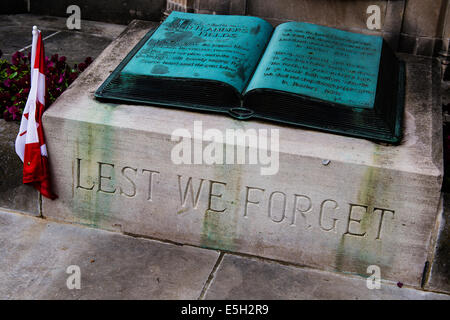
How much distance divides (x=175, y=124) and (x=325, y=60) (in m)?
1.09

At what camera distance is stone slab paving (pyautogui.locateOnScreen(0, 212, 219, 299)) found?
11.6 feet

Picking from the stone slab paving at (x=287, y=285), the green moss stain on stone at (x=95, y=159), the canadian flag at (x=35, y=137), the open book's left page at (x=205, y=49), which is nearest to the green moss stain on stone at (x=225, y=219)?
the stone slab paving at (x=287, y=285)

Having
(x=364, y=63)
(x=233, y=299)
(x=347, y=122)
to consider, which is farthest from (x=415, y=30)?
(x=233, y=299)

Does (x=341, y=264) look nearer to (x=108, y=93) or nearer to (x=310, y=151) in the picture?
(x=310, y=151)

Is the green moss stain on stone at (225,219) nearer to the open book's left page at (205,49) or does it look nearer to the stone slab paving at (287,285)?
the stone slab paving at (287,285)

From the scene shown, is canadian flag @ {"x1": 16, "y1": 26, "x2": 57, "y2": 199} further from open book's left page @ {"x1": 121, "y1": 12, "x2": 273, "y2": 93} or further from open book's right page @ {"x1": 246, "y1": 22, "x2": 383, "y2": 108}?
open book's right page @ {"x1": 246, "y1": 22, "x2": 383, "y2": 108}

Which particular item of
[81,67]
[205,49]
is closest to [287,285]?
[205,49]

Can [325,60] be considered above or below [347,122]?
above

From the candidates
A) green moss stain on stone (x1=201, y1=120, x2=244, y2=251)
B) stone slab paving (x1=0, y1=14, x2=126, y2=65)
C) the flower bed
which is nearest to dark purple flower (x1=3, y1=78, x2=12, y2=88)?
the flower bed

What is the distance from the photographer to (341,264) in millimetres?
3801

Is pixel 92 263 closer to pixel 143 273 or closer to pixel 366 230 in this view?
pixel 143 273

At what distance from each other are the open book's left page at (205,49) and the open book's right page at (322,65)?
97mm

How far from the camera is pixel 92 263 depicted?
3773 millimetres

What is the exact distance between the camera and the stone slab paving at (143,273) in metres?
3.56
